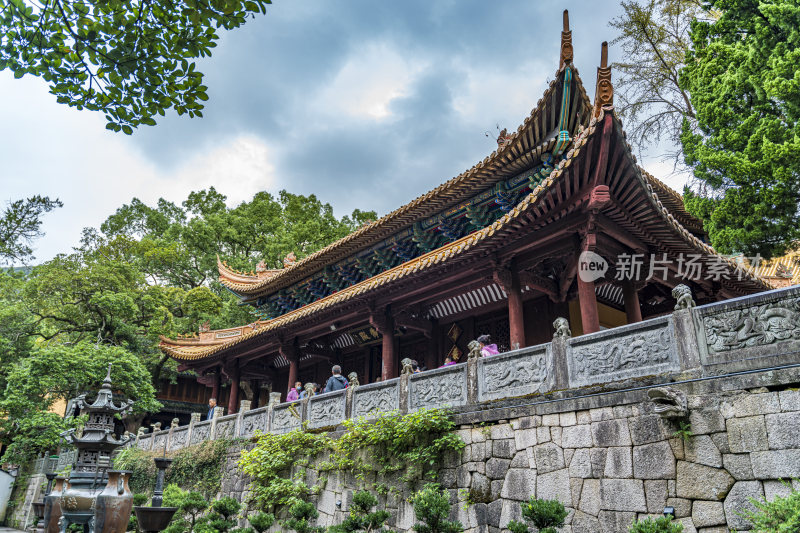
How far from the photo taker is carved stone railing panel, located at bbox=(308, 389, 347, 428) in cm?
946

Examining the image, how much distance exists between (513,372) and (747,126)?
17.8 ft

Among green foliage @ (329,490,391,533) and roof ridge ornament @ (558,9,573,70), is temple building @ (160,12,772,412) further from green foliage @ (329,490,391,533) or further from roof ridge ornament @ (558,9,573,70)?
green foliage @ (329,490,391,533)

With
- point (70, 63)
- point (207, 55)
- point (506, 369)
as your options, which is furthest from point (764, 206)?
point (70, 63)

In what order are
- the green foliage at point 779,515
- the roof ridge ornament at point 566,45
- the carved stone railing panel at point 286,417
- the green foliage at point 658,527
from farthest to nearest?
1. the carved stone railing panel at point 286,417
2. the roof ridge ornament at point 566,45
3. the green foliage at point 658,527
4. the green foliage at point 779,515

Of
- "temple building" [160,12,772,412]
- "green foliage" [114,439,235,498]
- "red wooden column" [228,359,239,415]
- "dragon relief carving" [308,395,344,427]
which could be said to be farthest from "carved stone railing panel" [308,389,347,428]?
"red wooden column" [228,359,239,415]

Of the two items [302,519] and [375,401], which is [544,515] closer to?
[302,519]

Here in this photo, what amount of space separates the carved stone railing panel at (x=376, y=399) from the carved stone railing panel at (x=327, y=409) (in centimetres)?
36

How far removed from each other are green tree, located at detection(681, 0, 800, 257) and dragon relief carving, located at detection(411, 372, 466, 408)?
4998mm

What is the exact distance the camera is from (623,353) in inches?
239

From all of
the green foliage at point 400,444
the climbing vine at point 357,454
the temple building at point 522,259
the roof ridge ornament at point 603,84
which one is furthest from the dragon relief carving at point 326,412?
the roof ridge ornament at point 603,84

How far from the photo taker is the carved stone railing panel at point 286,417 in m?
10.3

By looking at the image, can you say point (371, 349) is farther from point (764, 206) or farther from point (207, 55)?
point (207, 55)

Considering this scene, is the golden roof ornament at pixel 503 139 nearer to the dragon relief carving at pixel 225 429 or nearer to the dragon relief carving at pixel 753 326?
the dragon relief carving at pixel 753 326

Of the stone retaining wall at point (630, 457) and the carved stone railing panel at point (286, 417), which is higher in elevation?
the carved stone railing panel at point (286, 417)
